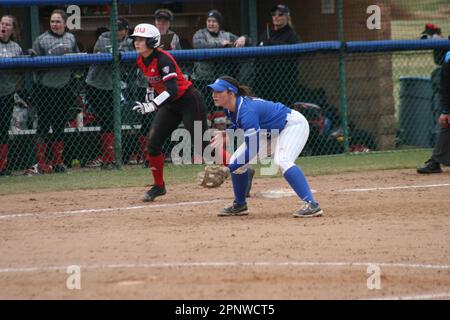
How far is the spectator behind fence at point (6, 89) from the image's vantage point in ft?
40.8

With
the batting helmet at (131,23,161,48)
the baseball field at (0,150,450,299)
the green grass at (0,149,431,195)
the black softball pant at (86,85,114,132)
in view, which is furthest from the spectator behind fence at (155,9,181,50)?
the batting helmet at (131,23,161,48)

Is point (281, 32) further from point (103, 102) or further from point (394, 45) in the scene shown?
point (103, 102)

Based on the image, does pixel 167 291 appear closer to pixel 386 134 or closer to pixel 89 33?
pixel 386 134

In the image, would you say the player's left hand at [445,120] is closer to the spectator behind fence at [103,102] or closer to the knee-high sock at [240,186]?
the knee-high sock at [240,186]

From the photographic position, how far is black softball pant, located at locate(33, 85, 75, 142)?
12727 millimetres

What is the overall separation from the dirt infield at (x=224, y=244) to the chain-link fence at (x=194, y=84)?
1.85 metres

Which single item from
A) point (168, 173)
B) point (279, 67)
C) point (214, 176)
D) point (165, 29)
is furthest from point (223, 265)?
point (279, 67)

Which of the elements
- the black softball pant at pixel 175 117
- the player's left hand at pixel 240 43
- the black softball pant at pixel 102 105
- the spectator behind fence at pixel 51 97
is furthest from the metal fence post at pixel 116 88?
the black softball pant at pixel 175 117

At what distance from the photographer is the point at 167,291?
612 cm

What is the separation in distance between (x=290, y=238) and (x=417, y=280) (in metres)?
1.69

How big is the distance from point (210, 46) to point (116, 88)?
5.16ft

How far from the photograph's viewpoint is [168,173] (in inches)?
502

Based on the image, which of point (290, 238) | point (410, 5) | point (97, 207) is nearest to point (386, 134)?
point (410, 5)

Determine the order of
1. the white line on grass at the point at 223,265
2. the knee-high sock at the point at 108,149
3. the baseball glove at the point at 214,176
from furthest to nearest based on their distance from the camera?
the knee-high sock at the point at 108,149 < the baseball glove at the point at 214,176 < the white line on grass at the point at 223,265
